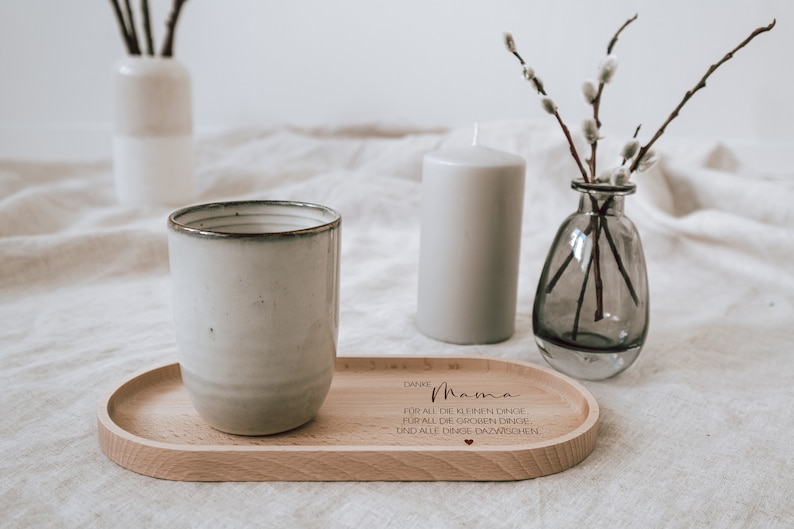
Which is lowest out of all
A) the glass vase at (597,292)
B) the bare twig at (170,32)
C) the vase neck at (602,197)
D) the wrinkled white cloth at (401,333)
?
the wrinkled white cloth at (401,333)

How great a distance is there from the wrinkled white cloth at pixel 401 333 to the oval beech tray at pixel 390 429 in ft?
0.03

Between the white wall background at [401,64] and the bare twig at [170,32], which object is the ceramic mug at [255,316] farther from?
the white wall background at [401,64]

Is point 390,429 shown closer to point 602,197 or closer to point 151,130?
point 602,197

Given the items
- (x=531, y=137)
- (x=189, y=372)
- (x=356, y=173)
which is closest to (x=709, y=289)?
(x=531, y=137)

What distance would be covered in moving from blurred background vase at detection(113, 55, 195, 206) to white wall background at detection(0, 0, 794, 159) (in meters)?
0.35

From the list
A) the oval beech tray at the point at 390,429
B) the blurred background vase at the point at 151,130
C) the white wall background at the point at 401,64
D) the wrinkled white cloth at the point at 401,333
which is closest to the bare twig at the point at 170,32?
the blurred background vase at the point at 151,130

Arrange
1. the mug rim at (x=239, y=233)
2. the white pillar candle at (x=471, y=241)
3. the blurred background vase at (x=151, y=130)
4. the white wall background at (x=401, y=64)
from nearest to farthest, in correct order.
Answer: the mug rim at (x=239, y=233) → the white pillar candle at (x=471, y=241) → the blurred background vase at (x=151, y=130) → the white wall background at (x=401, y=64)

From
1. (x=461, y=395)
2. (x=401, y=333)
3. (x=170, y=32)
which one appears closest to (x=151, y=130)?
(x=170, y=32)

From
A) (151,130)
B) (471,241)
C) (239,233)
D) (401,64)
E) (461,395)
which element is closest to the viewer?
(239,233)

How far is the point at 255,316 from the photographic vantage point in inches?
16.3

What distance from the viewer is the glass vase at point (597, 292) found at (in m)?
0.56

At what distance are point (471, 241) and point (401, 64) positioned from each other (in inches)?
35.7

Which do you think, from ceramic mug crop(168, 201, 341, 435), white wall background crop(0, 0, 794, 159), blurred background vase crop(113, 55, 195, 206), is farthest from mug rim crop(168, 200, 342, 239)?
white wall background crop(0, 0, 794, 159)

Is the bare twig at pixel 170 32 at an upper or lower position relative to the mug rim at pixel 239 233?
upper
